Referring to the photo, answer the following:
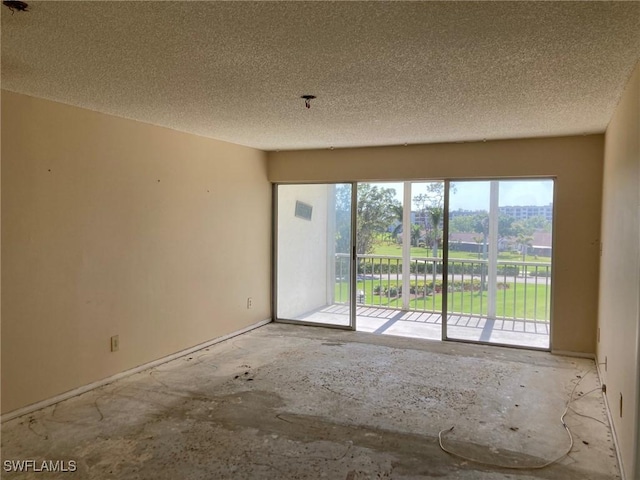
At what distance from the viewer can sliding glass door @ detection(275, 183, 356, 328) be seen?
5.81m

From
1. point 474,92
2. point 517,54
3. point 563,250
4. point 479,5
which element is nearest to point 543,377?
point 563,250

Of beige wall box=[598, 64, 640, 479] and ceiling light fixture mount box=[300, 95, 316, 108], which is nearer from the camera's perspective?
beige wall box=[598, 64, 640, 479]

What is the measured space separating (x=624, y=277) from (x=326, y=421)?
2.01 meters

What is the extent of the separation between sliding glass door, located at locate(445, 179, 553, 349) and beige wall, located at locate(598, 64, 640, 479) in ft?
4.52

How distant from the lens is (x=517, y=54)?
86.0 inches

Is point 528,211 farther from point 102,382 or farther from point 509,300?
point 102,382

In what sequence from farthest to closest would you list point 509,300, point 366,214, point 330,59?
point 366,214, point 509,300, point 330,59

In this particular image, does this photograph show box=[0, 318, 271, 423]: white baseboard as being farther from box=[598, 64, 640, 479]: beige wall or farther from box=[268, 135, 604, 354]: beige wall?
box=[598, 64, 640, 479]: beige wall

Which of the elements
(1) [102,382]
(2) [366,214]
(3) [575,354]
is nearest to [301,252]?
(2) [366,214]

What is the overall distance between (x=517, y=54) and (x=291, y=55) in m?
1.11

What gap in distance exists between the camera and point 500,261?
18.2 feet

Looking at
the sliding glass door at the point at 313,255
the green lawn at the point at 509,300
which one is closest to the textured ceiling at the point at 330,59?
the sliding glass door at the point at 313,255

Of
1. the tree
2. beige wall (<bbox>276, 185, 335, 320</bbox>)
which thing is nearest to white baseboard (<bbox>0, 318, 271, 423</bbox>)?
beige wall (<bbox>276, 185, 335, 320</bbox>)

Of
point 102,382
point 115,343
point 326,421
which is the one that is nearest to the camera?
point 326,421
